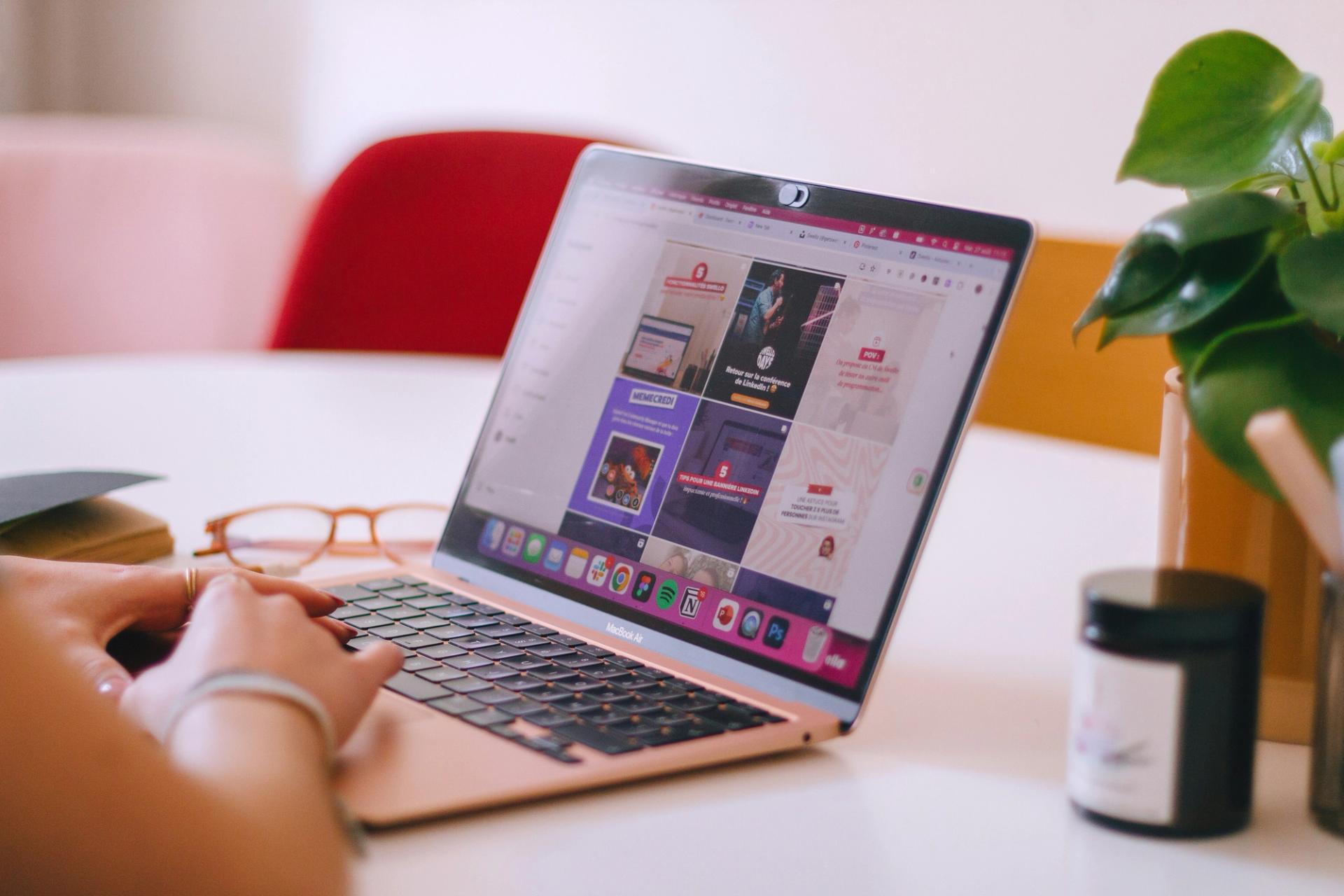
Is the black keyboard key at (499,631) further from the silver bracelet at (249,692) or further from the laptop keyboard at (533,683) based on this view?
the silver bracelet at (249,692)

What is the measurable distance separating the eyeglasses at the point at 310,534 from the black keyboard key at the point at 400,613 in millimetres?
132

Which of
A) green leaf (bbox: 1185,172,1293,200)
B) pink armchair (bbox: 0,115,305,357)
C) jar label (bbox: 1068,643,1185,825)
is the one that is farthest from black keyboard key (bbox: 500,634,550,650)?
pink armchair (bbox: 0,115,305,357)

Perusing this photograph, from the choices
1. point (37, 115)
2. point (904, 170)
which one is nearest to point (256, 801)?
point (904, 170)

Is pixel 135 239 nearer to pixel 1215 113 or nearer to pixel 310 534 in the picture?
pixel 310 534

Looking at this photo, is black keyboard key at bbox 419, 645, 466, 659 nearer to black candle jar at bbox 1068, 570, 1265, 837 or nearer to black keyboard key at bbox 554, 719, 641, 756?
black keyboard key at bbox 554, 719, 641, 756

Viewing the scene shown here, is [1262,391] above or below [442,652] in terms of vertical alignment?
above

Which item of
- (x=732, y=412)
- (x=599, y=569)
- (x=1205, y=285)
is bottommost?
(x=599, y=569)

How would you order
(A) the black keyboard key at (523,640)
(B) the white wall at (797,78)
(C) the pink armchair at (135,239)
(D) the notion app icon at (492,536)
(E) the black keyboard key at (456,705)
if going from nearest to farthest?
(E) the black keyboard key at (456,705), (A) the black keyboard key at (523,640), (D) the notion app icon at (492,536), (B) the white wall at (797,78), (C) the pink armchair at (135,239)

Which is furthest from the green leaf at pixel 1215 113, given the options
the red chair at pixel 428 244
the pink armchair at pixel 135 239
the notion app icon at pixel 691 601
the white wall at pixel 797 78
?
the pink armchair at pixel 135 239

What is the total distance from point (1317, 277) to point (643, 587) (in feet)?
1.20

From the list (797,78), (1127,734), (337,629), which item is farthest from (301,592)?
(797,78)

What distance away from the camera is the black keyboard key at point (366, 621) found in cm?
71

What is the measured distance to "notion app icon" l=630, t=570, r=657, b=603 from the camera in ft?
2.33

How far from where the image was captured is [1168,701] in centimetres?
48
